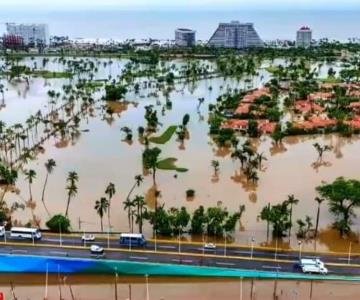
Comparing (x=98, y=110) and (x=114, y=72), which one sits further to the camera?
(x=114, y=72)

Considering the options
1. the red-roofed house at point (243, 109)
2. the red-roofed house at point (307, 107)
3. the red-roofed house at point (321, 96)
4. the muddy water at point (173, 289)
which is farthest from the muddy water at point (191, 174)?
the red-roofed house at point (321, 96)

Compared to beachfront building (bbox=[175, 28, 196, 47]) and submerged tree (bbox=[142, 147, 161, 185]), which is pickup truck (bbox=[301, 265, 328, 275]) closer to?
submerged tree (bbox=[142, 147, 161, 185])

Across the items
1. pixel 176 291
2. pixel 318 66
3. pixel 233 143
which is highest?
pixel 318 66

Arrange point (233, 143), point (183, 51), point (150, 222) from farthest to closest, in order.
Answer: point (183, 51)
point (233, 143)
point (150, 222)

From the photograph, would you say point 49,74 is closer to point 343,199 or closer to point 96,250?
point 96,250

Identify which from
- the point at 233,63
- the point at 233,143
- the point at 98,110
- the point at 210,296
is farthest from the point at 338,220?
the point at 233,63

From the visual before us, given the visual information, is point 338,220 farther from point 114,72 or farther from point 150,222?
point 114,72

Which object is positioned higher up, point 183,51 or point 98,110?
point 183,51

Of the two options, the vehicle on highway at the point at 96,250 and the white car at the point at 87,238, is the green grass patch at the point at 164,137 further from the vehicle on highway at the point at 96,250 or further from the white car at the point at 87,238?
the vehicle on highway at the point at 96,250
